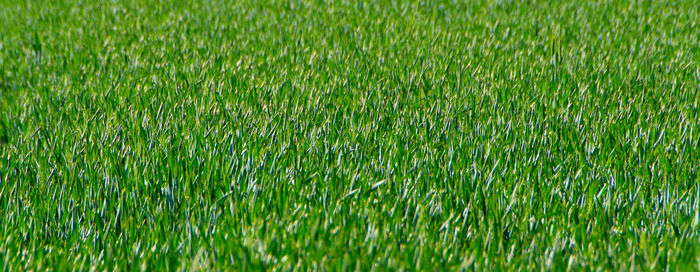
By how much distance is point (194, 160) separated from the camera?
7.39 ft

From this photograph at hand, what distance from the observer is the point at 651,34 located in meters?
4.52

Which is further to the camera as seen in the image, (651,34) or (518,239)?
(651,34)

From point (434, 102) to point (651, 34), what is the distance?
226 cm

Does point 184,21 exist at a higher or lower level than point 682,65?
lower

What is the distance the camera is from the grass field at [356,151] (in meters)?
1.65

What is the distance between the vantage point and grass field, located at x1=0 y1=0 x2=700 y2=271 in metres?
1.65

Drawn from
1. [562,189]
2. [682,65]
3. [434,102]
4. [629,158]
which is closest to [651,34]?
[682,65]

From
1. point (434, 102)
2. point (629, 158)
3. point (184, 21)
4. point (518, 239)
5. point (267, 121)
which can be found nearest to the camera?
point (518, 239)

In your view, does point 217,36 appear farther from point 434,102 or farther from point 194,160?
point 194,160

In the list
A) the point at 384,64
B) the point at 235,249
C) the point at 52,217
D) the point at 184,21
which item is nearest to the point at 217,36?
the point at 184,21

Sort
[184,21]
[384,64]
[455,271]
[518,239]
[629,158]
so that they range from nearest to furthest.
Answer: [455,271] < [518,239] < [629,158] < [384,64] < [184,21]

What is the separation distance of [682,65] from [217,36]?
2924mm

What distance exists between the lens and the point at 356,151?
229cm

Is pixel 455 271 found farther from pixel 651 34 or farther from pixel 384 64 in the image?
pixel 651 34
